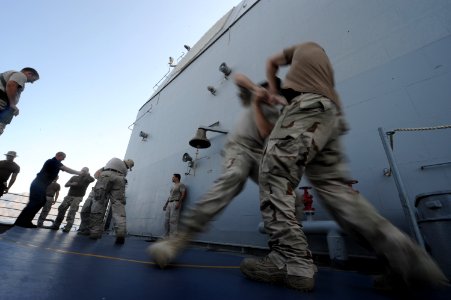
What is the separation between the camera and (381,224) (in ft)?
3.47

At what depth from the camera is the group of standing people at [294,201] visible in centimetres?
102

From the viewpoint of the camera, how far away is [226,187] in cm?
147

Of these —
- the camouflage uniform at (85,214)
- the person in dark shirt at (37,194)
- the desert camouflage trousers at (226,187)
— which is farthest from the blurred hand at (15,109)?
the desert camouflage trousers at (226,187)

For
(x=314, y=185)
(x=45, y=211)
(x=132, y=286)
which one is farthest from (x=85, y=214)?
(x=314, y=185)

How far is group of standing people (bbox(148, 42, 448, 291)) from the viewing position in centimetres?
102

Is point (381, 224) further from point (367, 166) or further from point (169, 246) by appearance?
point (367, 166)

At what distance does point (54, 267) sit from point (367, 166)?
8.61 feet

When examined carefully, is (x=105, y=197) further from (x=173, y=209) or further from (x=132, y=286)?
(x=132, y=286)

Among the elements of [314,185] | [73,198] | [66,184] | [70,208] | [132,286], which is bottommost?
[132,286]

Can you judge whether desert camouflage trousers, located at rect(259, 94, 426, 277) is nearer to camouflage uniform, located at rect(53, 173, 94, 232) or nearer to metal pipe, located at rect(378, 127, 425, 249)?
metal pipe, located at rect(378, 127, 425, 249)

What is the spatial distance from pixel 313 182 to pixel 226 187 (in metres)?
0.52

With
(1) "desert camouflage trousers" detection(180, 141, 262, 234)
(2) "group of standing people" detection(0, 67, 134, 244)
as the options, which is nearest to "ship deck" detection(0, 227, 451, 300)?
(1) "desert camouflage trousers" detection(180, 141, 262, 234)

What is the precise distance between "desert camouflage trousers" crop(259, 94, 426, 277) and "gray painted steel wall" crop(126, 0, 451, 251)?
132cm

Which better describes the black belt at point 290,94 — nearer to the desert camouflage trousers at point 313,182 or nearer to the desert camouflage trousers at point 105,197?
the desert camouflage trousers at point 313,182
